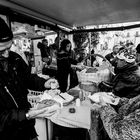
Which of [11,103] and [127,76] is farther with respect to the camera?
[127,76]

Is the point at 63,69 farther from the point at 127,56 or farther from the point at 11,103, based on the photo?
the point at 11,103

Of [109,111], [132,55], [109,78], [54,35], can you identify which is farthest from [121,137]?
[54,35]

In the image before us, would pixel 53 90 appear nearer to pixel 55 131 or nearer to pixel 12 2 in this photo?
pixel 55 131

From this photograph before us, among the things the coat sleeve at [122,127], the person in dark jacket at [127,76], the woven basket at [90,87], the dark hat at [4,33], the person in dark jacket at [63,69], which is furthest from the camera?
the person in dark jacket at [63,69]

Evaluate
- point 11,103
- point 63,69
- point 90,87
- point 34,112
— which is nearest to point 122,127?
point 34,112

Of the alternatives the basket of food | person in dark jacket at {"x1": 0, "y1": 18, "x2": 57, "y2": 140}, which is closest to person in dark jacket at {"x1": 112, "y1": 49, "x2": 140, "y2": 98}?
the basket of food

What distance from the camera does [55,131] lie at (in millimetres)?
2205

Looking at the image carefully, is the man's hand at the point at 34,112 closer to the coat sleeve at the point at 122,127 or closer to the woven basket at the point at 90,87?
the coat sleeve at the point at 122,127

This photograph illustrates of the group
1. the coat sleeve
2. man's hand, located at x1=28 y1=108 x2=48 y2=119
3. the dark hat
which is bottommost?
the coat sleeve

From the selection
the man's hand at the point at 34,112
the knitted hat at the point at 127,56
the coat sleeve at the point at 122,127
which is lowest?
the coat sleeve at the point at 122,127

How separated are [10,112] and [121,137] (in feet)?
2.86

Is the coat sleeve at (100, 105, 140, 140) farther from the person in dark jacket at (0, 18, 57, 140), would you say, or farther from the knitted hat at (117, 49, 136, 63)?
the knitted hat at (117, 49, 136, 63)

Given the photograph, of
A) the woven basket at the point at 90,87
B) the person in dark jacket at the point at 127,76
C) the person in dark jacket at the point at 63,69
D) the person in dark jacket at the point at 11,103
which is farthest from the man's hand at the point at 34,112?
the person in dark jacket at the point at 63,69

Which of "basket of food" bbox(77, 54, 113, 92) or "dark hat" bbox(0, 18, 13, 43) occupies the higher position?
"dark hat" bbox(0, 18, 13, 43)
